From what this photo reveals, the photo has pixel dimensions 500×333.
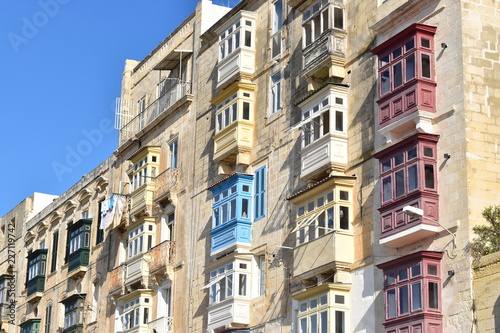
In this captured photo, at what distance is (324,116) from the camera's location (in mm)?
35156

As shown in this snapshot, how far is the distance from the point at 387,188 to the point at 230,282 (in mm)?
9867

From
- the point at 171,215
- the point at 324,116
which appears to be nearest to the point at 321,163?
the point at 324,116

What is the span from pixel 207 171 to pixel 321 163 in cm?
931

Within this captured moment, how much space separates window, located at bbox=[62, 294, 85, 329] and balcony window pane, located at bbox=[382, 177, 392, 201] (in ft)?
85.4

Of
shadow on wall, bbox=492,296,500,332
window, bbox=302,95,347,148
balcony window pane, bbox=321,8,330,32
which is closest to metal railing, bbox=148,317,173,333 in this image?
window, bbox=302,95,347,148

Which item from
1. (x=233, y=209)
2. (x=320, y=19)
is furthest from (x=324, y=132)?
(x=233, y=209)

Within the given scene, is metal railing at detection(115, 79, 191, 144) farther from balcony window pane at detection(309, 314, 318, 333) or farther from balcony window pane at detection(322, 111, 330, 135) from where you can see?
balcony window pane at detection(309, 314, 318, 333)

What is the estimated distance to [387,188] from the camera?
30922 millimetres

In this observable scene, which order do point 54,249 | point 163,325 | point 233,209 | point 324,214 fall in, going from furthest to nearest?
point 54,249 → point 163,325 → point 233,209 → point 324,214

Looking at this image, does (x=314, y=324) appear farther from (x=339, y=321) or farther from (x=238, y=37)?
(x=238, y=37)

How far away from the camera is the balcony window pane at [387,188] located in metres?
30.8

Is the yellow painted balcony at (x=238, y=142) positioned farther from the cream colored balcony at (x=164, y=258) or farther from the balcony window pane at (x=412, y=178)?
the balcony window pane at (x=412, y=178)

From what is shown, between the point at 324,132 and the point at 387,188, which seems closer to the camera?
the point at 387,188

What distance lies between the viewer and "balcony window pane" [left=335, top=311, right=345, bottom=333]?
3238 cm
